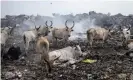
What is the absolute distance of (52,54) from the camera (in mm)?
12281

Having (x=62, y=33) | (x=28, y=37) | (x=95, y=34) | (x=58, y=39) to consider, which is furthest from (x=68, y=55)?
(x=58, y=39)

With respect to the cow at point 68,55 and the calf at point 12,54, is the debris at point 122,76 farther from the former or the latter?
the calf at point 12,54

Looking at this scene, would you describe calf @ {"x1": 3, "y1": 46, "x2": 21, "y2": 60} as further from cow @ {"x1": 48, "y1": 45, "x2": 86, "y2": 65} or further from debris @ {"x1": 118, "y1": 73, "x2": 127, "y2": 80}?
debris @ {"x1": 118, "y1": 73, "x2": 127, "y2": 80}

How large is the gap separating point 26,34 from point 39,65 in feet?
13.5

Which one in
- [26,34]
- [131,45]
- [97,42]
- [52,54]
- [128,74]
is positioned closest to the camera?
[128,74]

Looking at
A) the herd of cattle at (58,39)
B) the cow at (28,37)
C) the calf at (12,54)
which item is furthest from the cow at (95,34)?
the calf at (12,54)

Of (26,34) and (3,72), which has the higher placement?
(26,34)

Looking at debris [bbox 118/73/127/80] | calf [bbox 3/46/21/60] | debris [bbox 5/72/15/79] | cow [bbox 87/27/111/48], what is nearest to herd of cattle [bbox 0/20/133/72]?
cow [bbox 87/27/111/48]

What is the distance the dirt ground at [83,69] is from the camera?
981cm

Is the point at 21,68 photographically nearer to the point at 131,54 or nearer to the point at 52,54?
the point at 52,54

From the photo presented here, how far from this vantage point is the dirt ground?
981 cm

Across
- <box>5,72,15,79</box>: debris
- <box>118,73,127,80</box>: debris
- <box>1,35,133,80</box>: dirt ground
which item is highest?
<box>5,72,15,79</box>: debris

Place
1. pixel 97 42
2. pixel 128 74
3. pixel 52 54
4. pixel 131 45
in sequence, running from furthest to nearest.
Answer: pixel 97 42 → pixel 131 45 → pixel 52 54 → pixel 128 74

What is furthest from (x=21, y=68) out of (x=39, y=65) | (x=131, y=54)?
(x=131, y=54)
